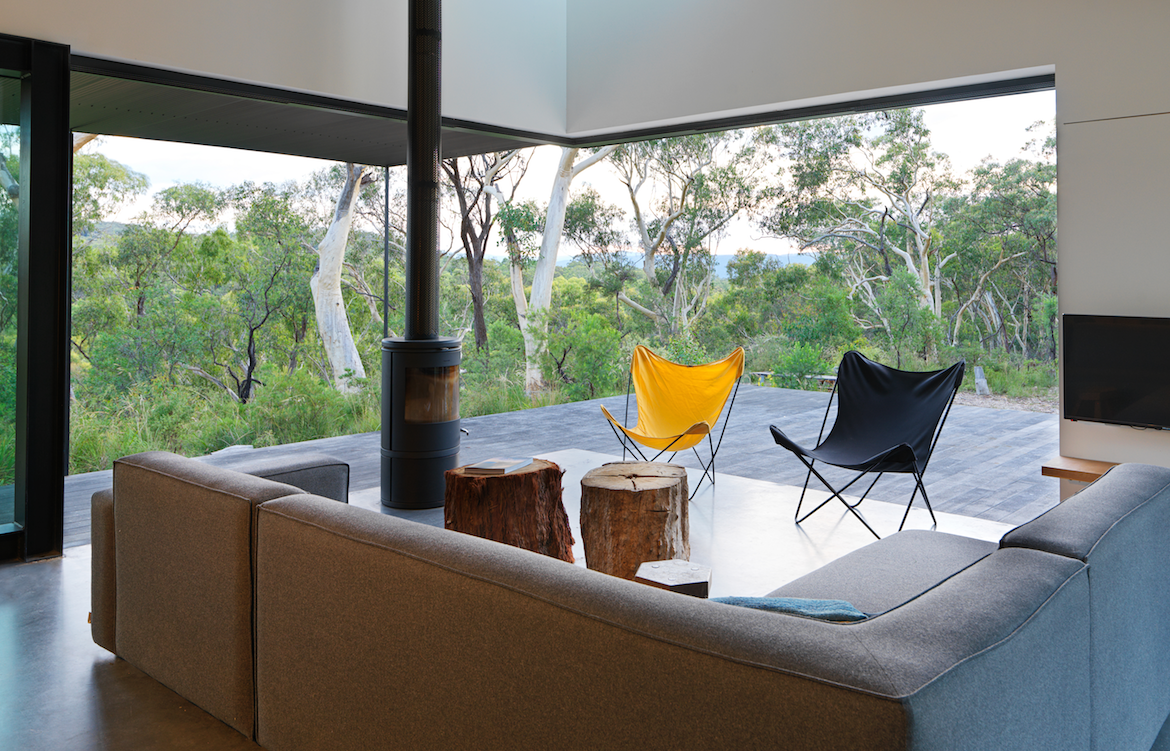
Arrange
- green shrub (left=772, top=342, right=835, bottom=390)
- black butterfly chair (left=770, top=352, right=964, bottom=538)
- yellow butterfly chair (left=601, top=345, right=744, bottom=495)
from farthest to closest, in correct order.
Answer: green shrub (left=772, top=342, right=835, bottom=390)
yellow butterfly chair (left=601, top=345, right=744, bottom=495)
black butterfly chair (left=770, top=352, right=964, bottom=538)

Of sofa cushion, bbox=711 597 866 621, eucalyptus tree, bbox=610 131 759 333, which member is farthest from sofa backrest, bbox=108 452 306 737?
eucalyptus tree, bbox=610 131 759 333

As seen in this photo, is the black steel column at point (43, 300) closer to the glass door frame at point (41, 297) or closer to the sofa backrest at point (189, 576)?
the glass door frame at point (41, 297)

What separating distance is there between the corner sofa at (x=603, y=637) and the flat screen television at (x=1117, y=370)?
162 cm

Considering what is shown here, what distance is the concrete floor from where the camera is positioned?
2279 mm

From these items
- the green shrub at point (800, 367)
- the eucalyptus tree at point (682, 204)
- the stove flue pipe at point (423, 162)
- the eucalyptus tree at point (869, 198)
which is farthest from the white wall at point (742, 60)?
the eucalyptus tree at point (682, 204)

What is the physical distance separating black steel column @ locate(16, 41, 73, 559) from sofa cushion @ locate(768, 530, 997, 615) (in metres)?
3.27

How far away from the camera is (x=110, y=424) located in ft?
24.2

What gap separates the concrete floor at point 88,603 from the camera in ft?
7.48

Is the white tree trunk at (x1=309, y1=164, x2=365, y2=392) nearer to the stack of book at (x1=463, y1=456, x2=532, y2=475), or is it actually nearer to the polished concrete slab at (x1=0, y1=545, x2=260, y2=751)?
the stack of book at (x1=463, y1=456, x2=532, y2=475)

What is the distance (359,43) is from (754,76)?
7.83 ft

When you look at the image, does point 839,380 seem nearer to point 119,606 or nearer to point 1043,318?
point 119,606

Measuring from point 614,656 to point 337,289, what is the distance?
8636mm

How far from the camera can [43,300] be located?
3.70 metres

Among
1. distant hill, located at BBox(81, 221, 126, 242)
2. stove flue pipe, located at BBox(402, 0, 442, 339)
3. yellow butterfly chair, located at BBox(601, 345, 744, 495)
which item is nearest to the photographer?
stove flue pipe, located at BBox(402, 0, 442, 339)
